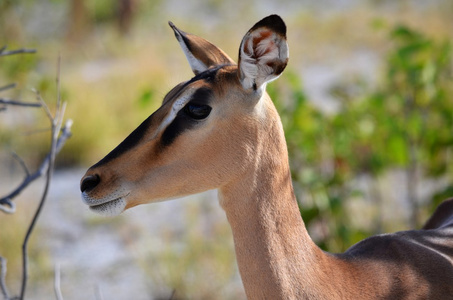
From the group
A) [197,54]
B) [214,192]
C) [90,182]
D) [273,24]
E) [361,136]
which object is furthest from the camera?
[214,192]

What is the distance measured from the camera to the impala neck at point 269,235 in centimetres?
222

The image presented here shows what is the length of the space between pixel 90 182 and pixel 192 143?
36cm

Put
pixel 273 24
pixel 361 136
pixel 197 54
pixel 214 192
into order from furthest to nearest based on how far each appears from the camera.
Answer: pixel 214 192, pixel 361 136, pixel 197 54, pixel 273 24

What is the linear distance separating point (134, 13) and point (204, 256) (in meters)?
16.2

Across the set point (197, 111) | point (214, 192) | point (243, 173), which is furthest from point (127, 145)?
point (214, 192)

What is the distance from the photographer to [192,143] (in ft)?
7.24

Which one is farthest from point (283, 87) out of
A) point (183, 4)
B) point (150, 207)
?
point (183, 4)

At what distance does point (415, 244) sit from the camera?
2500 mm

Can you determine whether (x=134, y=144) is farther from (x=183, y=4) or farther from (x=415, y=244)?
(x=183, y=4)

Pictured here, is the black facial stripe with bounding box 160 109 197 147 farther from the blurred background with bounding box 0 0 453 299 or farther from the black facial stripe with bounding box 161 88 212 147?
the blurred background with bounding box 0 0 453 299

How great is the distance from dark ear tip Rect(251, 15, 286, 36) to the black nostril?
709mm

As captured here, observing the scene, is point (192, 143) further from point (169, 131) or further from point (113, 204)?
point (113, 204)

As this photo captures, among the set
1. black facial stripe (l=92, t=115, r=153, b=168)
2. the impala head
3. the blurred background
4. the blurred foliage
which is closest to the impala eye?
the impala head

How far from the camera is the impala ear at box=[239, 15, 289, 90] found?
207 cm
